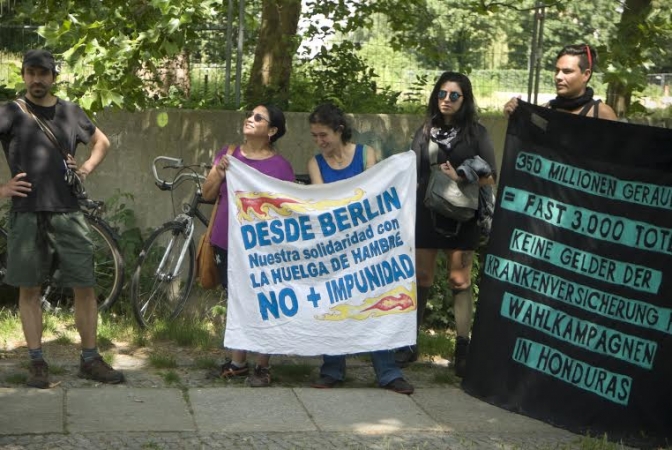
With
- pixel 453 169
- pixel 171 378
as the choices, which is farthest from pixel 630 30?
pixel 171 378

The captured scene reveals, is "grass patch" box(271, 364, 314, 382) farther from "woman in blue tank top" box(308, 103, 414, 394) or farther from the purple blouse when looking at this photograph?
the purple blouse

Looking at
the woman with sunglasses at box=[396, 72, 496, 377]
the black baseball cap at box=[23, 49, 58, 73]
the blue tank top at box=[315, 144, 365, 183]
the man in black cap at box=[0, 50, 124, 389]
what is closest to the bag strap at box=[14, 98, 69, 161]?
the man in black cap at box=[0, 50, 124, 389]

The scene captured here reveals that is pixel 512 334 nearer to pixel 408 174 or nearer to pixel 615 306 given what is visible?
pixel 615 306

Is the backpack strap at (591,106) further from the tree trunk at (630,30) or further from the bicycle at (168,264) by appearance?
the bicycle at (168,264)

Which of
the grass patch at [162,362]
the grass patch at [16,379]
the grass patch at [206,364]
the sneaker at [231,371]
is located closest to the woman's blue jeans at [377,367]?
the sneaker at [231,371]

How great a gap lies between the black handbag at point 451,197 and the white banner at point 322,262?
5.8 inches

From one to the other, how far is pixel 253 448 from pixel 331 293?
133cm

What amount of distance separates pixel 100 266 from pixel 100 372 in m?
1.66

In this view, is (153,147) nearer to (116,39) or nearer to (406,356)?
(116,39)

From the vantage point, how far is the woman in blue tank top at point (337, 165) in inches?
253

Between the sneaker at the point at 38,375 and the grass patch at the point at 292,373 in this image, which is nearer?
the sneaker at the point at 38,375

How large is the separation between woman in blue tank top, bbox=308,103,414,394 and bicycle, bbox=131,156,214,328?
134cm

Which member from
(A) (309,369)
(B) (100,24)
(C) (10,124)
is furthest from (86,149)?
(A) (309,369)

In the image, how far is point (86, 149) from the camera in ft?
27.2
